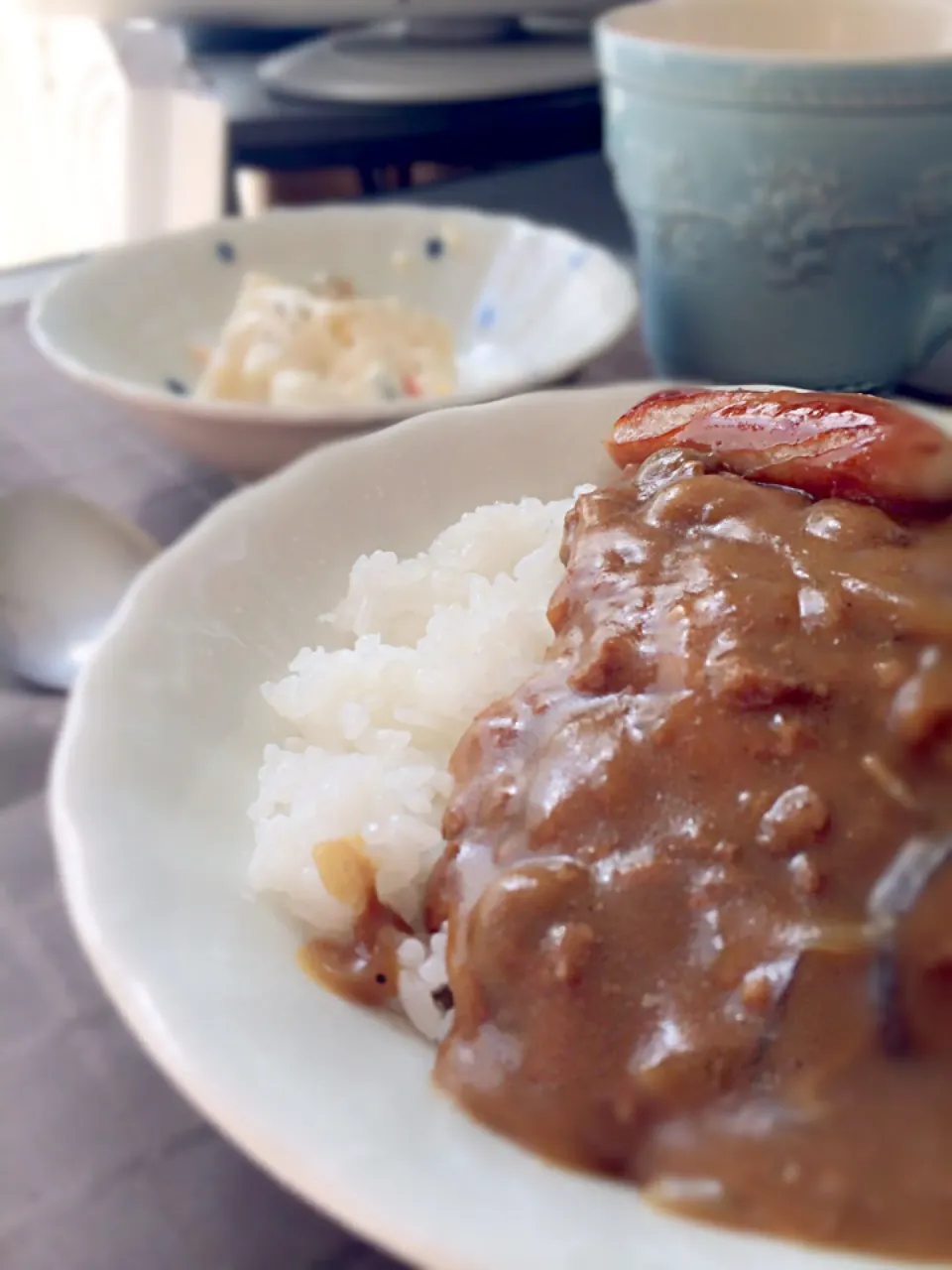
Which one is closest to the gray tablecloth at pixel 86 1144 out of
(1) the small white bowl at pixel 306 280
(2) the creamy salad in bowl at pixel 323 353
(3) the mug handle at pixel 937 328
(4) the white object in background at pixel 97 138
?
(1) the small white bowl at pixel 306 280

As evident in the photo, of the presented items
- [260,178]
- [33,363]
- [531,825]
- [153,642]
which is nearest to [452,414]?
[153,642]

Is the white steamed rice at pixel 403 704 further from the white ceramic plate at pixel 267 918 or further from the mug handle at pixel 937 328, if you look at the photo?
the mug handle at pixel 937 328

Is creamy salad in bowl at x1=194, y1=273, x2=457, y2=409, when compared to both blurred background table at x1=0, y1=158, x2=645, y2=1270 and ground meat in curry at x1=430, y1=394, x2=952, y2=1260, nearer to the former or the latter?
blurred background table at x1=0, y1=158, x2=645, y2=1270

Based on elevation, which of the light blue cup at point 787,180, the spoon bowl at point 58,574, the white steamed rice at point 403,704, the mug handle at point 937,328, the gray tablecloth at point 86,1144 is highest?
the light blue cup at point 787,180

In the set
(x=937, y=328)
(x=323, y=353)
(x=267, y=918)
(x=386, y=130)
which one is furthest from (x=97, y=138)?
(x=267, y=918)

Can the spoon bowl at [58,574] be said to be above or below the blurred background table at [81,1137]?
above

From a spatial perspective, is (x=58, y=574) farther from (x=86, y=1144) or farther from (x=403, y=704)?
(x=86, y=1144)

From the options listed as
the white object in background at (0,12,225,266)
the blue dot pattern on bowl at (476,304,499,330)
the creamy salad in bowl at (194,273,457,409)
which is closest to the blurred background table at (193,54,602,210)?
the white object in background at (0,12,225,266)

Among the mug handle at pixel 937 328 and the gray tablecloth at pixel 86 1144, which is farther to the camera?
the mug handle at pixel 937 328
